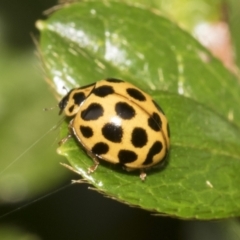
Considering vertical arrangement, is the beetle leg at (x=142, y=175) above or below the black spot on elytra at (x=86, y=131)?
below

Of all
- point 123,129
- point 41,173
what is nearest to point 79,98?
point 123,129

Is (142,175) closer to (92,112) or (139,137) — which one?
(139,137)

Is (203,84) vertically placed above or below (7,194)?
above

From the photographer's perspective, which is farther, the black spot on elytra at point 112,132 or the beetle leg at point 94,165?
the black spot on elytra at point 112,132

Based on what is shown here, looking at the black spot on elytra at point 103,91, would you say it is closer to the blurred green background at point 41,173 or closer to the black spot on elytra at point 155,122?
the black spot on elytra at point 155,122

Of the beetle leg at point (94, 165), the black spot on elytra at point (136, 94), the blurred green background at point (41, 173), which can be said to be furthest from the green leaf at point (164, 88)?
the blurred green background at point (41, 173)

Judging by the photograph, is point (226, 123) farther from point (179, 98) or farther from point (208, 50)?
point (208, 50)

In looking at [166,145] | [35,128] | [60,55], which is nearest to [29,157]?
[35,128]
